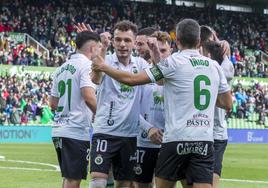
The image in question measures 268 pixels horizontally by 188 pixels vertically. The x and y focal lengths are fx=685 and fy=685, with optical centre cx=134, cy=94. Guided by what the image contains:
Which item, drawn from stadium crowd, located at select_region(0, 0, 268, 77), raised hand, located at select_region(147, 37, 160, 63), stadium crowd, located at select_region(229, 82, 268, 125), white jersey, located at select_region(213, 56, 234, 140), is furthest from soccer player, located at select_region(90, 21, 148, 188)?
stadium crowd, located at select_region(229, 82, 268, 125)

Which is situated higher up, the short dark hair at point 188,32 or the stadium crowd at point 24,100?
the short dark hair at point 188,32

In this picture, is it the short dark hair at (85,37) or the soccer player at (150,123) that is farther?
the short dark hair at (85,37)

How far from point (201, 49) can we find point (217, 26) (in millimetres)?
46757

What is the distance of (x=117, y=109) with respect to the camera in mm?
8258

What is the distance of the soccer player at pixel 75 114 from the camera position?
8.53 meters

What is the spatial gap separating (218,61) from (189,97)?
1678 mm

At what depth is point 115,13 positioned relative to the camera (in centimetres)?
4991

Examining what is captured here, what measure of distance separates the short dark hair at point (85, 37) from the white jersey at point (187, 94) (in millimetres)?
1861

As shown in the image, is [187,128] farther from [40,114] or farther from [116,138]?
[40,114]

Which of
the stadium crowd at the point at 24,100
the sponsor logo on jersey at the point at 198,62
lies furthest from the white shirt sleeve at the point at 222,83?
the stadium crowd at the point at 24,100

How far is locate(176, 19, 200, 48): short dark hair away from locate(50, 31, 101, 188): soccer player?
1.88 metres

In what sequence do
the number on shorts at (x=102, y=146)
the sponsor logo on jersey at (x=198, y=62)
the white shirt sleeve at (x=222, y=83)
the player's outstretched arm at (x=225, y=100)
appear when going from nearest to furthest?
the sponsor logo on jersey at (x=198, y=62), the white shirt sleeve at (x=222, y=83), the player's outstretched arm at (x=225, y=100), the number on shorts at (x=102, y=146)

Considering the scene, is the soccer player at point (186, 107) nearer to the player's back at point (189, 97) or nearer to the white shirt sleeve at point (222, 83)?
the player's back at point (189, 97)

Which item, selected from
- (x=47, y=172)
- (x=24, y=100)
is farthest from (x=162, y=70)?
(x=24, y=100)
